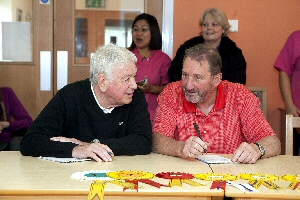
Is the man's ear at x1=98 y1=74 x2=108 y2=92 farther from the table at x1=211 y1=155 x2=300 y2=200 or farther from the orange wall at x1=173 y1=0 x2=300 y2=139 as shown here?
the orange wall at x1=173 y1=0 x2=300 y2=139

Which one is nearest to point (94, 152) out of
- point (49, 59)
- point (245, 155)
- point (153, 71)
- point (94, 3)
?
point (245, 155)

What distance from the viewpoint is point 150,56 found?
12.4ft

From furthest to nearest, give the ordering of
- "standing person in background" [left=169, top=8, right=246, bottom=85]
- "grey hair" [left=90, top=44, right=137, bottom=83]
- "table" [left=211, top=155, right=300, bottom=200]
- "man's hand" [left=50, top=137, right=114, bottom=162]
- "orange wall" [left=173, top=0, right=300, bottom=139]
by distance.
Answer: "orange wall" [left=173, top=0, right=300, bottom=139], "standing person in background" [left=169, top=8, right=246, bottom=85], "grey hair" [left=90, top=44, right=137, bottom=83], "man's hand" [left=50, top=137, right=114, bottom=162], "table" [left=211, top=155, right=300, bottom=200]

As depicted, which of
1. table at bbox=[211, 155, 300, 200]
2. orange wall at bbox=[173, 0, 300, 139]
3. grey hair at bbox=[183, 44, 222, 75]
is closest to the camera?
table at bbox=[211, 155, 300, 200]

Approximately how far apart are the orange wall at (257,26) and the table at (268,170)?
6.82 feet

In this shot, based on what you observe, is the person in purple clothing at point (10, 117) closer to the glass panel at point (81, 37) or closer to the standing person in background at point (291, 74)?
the glass panel at point (81, 37)

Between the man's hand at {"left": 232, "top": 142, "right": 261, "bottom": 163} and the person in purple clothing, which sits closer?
the man's hand at {"left": 232, "top": 142, "right": 261, "bottom": 163}

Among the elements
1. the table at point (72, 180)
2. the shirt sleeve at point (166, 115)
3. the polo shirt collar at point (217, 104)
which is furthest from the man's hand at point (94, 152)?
the polo shirt collar at point (217, 104)

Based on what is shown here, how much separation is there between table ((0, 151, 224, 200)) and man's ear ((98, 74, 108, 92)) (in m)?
0.43

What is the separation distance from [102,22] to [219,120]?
209 centimetres

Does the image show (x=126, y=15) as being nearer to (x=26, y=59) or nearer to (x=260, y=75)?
(x=26, y=59)

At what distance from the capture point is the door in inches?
169

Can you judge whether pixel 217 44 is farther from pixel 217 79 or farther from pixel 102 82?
pixel 102 82

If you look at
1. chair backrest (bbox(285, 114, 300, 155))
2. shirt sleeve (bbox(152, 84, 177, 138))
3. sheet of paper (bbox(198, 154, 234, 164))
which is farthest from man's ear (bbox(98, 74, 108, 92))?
chair backrest (bbox(285, 114, 300, 155))
